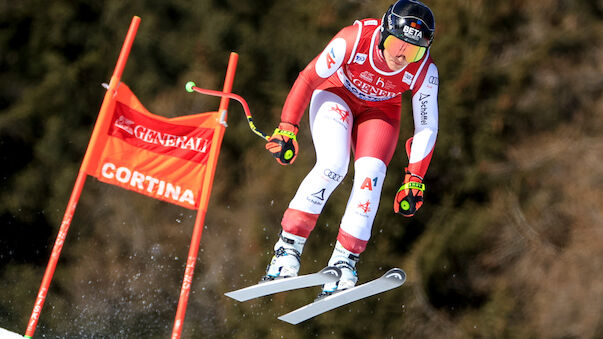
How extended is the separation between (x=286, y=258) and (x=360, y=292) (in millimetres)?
464

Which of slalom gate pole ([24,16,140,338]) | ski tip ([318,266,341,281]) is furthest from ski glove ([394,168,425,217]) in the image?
slalom gate pole ([24,16,140,338])

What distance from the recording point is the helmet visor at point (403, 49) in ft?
13.4

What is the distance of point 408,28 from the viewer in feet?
13.2

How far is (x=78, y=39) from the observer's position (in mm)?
12586

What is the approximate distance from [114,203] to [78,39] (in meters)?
2.92

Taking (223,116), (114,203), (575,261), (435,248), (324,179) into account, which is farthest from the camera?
(114,203)

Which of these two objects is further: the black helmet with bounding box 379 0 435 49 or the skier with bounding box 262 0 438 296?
the skier with bounding box 262 0 438 296

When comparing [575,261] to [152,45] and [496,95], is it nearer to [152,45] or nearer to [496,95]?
[496,95]

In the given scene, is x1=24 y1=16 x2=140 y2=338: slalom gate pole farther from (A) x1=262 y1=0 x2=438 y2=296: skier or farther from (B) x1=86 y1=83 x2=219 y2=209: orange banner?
(A) x1=262 y1=0 x2=438 y2=296: skier

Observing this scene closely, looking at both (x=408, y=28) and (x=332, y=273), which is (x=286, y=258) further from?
(x=408, y=28)

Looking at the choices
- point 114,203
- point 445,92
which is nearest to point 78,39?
point 114,203

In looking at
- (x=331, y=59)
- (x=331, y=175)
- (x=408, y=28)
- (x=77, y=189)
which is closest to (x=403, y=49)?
(x=408, y=28)

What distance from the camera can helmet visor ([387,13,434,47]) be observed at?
4.03 metres

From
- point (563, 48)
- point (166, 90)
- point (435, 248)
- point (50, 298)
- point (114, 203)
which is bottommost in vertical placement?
point (50, 298)
